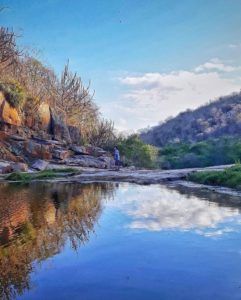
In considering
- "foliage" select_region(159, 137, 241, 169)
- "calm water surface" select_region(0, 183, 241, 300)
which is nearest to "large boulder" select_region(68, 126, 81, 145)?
"foliage" select_region(159, 137, 241, 169)

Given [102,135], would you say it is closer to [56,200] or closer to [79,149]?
[79,149]

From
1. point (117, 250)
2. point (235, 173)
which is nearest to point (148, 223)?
point (117, 250)

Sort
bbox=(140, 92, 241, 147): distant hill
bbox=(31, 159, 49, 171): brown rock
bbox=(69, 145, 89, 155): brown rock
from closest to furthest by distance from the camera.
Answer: bbox=(31, 159, 49, 171): brown rock → bbox=(69, 145, 89, 155): brown rock → bbox=(140, 92, 241, 147): distant hill

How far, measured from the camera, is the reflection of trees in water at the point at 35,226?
5359mm

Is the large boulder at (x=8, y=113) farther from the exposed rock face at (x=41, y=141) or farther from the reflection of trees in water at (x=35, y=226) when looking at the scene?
the reflection of trees in water at (x=35, y=226)

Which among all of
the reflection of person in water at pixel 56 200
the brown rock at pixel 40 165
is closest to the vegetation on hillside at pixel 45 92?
the brown rock at pixel 40 165

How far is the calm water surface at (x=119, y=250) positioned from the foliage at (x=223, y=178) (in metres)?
4.61

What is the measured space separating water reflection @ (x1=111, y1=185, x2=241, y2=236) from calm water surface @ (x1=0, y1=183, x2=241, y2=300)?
23mm

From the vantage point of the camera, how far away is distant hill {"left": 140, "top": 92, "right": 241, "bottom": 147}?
6625 centimetres

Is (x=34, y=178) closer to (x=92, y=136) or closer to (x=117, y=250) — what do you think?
(x=117, y=250)

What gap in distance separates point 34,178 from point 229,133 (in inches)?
1951

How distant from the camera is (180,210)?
10719 mm

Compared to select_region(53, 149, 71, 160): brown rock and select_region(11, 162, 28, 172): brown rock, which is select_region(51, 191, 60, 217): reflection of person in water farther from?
select_region(53, 149, 71, 160): brown rock

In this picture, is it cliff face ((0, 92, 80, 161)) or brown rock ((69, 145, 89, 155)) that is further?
brown rock ((69, 145, 89, 155))
